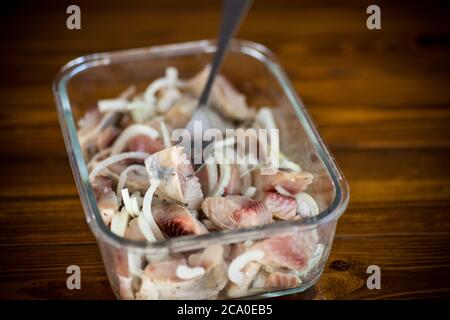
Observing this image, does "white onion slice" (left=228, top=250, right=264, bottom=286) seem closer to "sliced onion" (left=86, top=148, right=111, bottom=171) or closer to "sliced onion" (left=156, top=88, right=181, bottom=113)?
"sliced onion" (left=86, top=148, right=111, bottom=171)

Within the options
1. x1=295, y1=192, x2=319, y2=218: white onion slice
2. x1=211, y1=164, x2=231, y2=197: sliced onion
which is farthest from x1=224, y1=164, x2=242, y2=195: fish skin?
x1=295, y1=192, x2=319, y2=218: white onion slice

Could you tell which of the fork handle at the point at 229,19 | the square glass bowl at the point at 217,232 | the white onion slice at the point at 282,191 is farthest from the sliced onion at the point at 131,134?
the white onion slice at the point at 282,191

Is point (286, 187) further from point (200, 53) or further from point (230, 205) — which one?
point (200, 53)

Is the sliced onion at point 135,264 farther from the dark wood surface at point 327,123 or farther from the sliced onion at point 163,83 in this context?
the sliced onion at point 163,83

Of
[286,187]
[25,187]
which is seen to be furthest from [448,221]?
[25,187]

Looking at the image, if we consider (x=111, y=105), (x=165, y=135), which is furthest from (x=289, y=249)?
(x=111, y=105)
